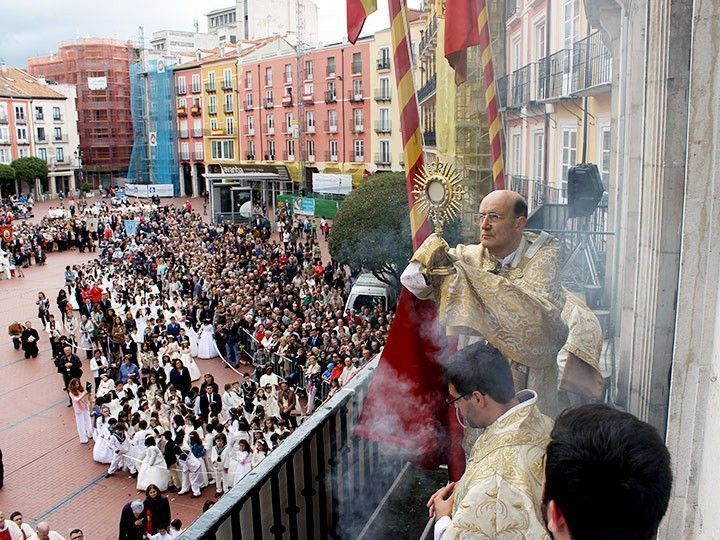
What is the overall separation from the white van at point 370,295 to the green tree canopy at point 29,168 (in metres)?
45.6

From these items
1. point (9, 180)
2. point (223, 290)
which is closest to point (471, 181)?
point (223, 290)

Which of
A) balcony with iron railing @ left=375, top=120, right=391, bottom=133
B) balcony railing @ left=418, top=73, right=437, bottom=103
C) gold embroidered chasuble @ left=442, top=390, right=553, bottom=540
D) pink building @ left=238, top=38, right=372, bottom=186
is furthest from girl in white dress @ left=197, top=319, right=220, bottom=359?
pink building @ left=238, top=38, right=372, bottom=186

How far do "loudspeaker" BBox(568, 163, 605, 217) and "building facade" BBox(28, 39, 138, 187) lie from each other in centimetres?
6272

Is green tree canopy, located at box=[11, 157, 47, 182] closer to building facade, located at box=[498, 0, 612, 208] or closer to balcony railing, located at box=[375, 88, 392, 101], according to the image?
balcony railing, located at box=[375, 88, 392, 101]

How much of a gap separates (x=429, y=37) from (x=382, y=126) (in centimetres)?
1215

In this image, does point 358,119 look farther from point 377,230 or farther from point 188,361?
point 188,361

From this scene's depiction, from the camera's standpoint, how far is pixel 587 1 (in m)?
6.71

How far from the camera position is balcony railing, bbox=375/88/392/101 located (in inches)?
1544

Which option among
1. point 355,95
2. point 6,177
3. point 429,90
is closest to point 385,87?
point 355,95

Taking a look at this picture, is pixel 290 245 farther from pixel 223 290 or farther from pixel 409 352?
pixel 409 352

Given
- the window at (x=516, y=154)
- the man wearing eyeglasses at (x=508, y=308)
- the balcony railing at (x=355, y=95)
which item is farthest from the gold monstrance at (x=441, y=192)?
the balcony railing at (x=355, y=95)

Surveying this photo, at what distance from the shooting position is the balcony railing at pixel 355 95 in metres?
41.2

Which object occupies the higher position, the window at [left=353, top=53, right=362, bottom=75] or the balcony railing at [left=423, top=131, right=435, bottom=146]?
the window at [left=353, top=53, right=362, bottom=75]

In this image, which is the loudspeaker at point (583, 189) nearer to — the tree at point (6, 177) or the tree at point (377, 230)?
the tree at point (377, 230)
